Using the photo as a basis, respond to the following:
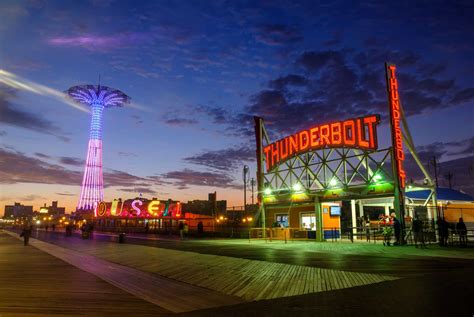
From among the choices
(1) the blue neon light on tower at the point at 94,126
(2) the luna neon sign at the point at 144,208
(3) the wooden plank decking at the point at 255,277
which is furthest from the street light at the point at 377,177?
(1) the blue neon light on tower at the point at 94,126

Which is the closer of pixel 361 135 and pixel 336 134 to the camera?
pixel 361 135

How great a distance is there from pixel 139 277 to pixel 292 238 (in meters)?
24.9

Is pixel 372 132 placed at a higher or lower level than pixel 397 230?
higher

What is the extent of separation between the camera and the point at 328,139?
110 feet

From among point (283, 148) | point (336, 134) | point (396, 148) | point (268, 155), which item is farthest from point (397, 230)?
point (268, 155)

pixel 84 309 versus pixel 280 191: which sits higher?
pixel 280 191

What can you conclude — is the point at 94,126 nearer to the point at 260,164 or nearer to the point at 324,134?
the point at 260,164

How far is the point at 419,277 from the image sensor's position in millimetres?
11758

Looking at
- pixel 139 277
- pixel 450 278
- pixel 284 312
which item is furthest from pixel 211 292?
pixel 450 278

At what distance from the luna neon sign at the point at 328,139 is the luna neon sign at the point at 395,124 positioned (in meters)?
1.54

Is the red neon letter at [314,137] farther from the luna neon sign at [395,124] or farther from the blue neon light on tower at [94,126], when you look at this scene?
the blue neon light on tower at [94,126]

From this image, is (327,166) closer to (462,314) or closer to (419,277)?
(419,277)

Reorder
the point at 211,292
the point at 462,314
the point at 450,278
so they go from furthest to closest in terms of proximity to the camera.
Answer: the point at 450,278 → the point at 211,292 → the point at 462,314

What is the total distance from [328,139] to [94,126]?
221ft
